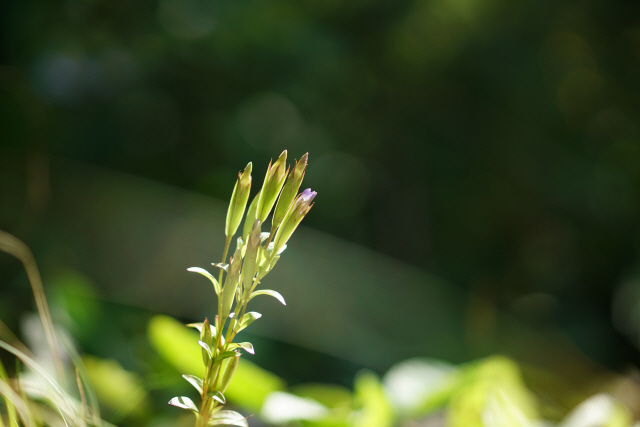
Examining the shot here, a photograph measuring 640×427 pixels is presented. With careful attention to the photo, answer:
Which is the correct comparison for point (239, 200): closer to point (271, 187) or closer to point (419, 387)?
point (271, 187)

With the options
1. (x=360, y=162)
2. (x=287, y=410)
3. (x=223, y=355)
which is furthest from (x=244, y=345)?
(x=360, y=162)

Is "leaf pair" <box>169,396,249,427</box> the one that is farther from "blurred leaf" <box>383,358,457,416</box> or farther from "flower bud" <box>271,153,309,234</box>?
"blurred leaf" <box>383,358,457,416</box>

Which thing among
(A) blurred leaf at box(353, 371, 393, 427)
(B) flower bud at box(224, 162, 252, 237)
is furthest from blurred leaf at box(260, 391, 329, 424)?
(B) flower bud at box(224, 162, 252, 237)

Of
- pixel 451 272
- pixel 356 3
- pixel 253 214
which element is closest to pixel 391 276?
pixel 451 272

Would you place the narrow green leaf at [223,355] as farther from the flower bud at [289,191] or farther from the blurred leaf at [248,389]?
the blurred leaf at [248,389]

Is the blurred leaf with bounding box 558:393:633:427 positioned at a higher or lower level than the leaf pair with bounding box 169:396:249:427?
higher

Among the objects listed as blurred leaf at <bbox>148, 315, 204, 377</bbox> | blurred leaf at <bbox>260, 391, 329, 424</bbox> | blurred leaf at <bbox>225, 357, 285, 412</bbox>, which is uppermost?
blurred leaf at <bbox>148, 315, 204, 377</bbox>

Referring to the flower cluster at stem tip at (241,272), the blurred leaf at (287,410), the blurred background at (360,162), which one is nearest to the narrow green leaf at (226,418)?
the flower cluster at stem tip at (241,272)

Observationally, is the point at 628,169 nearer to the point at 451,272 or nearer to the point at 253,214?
the point at 451,272
